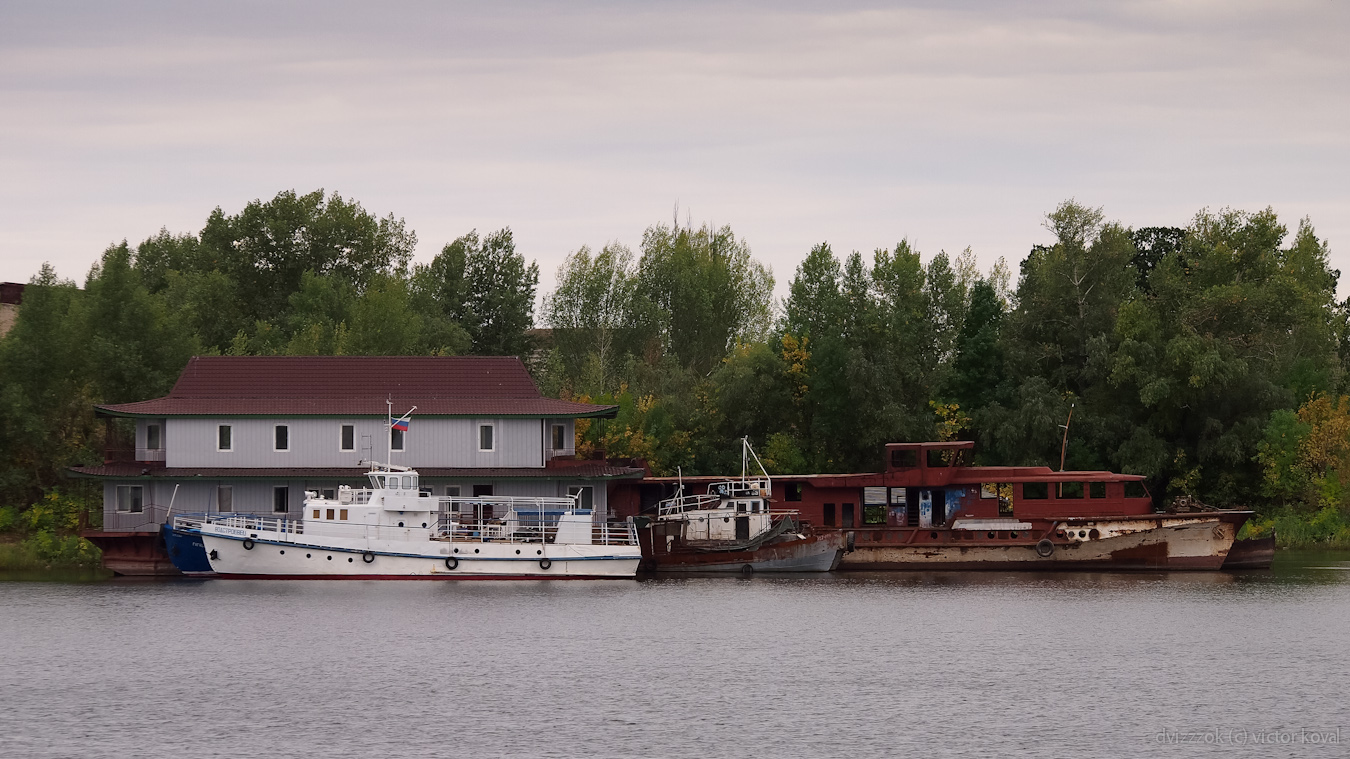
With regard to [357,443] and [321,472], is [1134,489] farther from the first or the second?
[321,472]

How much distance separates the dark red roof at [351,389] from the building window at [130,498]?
11.0ft

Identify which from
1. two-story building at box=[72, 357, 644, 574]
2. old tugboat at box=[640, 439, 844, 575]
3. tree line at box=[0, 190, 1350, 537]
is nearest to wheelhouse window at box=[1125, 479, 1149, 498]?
tree line at box=[0, 190, 1350, 537]

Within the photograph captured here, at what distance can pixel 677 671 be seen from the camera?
139ft

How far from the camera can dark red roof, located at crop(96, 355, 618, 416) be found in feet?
231

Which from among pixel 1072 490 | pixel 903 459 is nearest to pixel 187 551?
pixel 903 459

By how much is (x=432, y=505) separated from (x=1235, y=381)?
44198 mm

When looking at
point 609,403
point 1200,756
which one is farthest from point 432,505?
point 1200,756

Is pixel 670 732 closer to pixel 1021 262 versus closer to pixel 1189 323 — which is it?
pixel 1189 323

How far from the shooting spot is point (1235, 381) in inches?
3344

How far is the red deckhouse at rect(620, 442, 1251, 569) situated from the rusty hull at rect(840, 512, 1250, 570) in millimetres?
42

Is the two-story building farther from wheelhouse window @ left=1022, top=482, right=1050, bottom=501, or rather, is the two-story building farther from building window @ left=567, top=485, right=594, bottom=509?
wheelhouse window @ left=1022, top=482, right=1050, bottom=501

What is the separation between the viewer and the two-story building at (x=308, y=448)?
69688mm

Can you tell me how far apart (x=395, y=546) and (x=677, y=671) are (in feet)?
81.4

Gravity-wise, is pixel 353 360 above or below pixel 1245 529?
above
